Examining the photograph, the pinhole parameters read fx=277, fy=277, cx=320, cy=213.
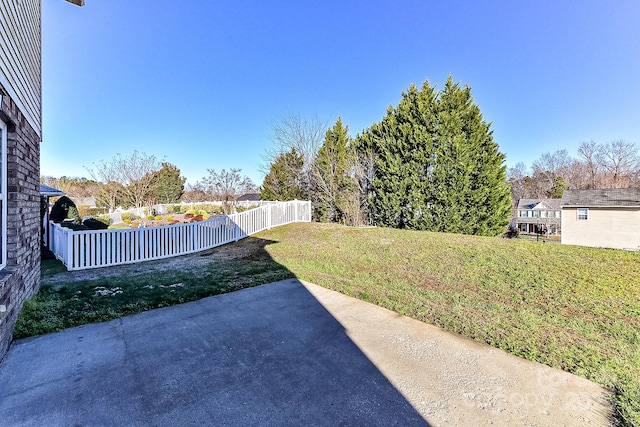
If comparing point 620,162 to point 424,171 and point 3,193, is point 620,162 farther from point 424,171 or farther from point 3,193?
point 3,193

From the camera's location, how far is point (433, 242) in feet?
Answer: 26.4

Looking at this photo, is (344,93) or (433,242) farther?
(344,93)

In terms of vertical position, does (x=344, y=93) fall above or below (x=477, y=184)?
above

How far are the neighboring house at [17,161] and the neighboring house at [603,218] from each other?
26.6m

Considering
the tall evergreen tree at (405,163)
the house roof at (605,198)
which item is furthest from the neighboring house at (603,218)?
the tall evergreen tree at (405,163)

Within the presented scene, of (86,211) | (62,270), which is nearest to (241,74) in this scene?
(62,270)

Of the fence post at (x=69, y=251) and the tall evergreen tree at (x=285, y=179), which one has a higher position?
the tall evergreen tree at (x=285, y=179)

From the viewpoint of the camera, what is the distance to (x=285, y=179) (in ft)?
64.6

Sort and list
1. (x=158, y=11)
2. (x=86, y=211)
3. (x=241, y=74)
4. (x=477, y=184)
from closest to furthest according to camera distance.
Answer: (x=158, y=11), (x=477, y=184), (x=241, y=74), (x=86, y=211)

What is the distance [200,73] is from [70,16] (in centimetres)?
632

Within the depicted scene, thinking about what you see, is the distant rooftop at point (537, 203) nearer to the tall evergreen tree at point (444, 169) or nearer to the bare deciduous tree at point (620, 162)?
the bare deciduous tree at point (620, 162)

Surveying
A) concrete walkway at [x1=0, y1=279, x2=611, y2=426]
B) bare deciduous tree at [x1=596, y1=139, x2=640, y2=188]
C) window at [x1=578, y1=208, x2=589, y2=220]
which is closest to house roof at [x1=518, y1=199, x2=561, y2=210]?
bare deciduous tree at [x1=596, y1=139, x2=640, y2=188]

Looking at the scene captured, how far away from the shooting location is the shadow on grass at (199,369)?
6.59 feet

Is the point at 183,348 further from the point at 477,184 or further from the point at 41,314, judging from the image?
the point at 477,184
